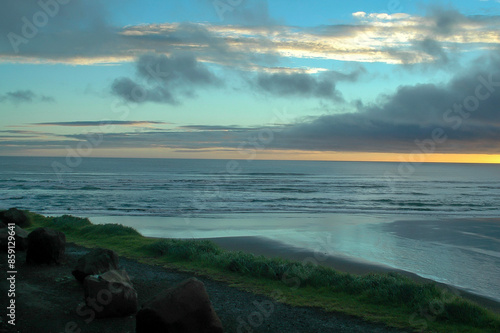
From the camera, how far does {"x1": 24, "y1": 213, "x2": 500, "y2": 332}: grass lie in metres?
7.93

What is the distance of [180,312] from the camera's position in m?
6.37

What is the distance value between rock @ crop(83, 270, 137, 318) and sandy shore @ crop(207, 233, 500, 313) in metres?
7.23

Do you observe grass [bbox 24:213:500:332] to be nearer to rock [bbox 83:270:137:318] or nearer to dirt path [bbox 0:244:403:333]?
dirt path [bbox 0:244:403:333]

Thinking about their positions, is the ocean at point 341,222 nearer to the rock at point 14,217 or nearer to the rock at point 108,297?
the rock at point 14,217

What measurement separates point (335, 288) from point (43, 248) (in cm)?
811

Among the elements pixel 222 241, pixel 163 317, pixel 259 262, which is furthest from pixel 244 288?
pixel 222 241

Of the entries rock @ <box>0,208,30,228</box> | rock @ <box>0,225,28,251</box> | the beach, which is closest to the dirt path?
rock @ <box>0,225,28,251</box>

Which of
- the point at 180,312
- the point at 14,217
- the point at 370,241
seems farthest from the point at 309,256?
the point at 14,217

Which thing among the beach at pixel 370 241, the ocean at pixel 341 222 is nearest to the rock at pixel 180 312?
the beach at pixel 370 241

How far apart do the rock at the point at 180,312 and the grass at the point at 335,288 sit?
9.66 feet

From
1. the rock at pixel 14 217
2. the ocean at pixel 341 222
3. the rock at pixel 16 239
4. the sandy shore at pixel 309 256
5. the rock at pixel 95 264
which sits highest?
the rock at pixel 95 264

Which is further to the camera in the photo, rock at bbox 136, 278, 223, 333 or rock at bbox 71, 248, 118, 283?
rock at bbox 71, 248, 118, 283

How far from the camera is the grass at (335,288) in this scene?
7.93 meters

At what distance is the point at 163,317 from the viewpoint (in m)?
6.27
